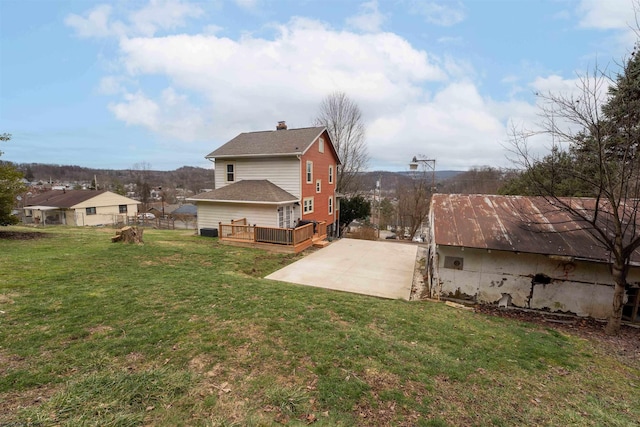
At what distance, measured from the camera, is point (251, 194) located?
15.4m

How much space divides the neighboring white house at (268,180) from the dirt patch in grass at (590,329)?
1069 cm

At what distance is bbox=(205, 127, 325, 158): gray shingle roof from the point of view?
16453 millimetres

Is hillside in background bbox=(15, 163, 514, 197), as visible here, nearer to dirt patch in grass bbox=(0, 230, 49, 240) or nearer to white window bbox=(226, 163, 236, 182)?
white window bbox=(226, 163, 236, 182)

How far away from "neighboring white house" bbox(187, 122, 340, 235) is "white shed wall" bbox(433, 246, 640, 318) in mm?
9345

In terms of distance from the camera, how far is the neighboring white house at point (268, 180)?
15.2 meters

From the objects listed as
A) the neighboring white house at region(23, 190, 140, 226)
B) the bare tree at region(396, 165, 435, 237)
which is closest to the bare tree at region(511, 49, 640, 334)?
the bare tree at region(396, 165, 435, 237)

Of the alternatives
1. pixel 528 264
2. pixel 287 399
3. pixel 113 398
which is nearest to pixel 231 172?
pixel 113 398

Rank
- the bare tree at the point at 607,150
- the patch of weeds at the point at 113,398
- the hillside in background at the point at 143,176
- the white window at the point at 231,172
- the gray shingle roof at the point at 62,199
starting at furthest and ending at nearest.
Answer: the hillside in background at the point at 143,176 < the gray shingle roof at the point at 62,199 < the white window at the point at 231,172 < the bare tree at the point at 607,150 < the patch of weeds at the point at 113,398

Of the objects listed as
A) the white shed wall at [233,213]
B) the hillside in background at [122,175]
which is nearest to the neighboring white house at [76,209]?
the white shed wall at [233,213]

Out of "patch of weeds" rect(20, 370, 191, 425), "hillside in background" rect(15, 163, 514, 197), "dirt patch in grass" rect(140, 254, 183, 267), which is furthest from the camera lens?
"hillside in background" rect(15, 163, 514, 197)

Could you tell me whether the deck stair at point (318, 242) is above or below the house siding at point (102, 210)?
below

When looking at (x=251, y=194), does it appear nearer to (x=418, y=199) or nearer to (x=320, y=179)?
(x=320, y=179)

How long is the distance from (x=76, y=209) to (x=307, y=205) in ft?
103

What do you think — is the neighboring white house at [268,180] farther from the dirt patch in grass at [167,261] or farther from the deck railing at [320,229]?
the dirt patch in grass at [167,261]
